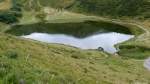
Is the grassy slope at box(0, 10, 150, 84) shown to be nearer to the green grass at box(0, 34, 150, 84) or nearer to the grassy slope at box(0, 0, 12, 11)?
the green grass at box(0, 34, 150, 84)

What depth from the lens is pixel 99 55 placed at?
69.2 metres

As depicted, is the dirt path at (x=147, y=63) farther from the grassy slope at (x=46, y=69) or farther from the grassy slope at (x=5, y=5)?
the grassy slope at (x=5, y=5)

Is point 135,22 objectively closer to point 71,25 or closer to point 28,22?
point 71,25

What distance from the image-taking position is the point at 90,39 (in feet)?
318

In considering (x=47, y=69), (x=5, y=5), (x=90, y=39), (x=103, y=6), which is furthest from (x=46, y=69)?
(x=5, y=5)

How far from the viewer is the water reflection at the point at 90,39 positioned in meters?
88.8

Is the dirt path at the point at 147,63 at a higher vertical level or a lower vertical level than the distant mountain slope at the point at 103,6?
lower

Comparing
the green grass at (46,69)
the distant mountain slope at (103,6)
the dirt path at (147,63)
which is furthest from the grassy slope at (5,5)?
the dirt path at (147,63)

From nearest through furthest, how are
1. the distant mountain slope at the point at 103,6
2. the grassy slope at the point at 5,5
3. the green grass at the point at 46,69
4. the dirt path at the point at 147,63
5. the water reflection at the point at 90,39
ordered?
the green grass at the point at 46,69 → the dirt path at the point at 147,63 → the water reflection at the point at 90,39 → the distant mountain slope at the point at 103,6 → the grassy slope at the point at 5,5

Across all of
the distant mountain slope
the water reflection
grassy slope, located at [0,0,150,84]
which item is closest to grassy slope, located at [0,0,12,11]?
the distant mountain slope

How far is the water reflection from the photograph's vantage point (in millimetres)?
88812

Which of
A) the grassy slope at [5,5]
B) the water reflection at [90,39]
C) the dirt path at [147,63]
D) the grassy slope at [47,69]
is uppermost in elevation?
the grassy slope at [47,69]

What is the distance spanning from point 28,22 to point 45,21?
6.89 m

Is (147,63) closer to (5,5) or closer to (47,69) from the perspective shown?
(47,69)
